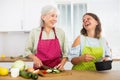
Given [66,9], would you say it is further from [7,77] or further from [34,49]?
[7,77]

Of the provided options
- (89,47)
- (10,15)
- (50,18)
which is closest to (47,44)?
(50,18)

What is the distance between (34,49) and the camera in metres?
2.02

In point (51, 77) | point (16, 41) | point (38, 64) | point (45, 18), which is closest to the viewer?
point (51, 77)

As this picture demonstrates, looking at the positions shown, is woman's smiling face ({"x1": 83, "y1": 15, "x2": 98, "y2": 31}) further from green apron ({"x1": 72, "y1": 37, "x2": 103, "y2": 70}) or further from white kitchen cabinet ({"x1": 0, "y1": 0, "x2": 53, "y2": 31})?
white kitchen cabinet ({"x1": 0, "y1": 0, "x2": 53, "y2": 31})

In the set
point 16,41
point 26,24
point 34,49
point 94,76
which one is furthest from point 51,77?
point 16,41

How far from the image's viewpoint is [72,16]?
12.0ft

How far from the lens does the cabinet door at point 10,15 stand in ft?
11.9

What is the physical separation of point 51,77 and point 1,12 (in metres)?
2.41

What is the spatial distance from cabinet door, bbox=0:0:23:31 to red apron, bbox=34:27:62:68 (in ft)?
5.50

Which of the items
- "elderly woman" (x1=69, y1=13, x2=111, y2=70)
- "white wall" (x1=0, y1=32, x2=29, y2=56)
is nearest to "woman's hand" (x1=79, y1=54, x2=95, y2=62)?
"elderly woman" (x1=69, y1=13, x2=111, y2=70)

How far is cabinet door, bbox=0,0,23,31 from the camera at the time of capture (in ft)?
11.9

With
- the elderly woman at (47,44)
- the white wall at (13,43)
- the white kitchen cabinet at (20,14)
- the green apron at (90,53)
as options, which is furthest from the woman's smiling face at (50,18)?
the white wall at (13,43)

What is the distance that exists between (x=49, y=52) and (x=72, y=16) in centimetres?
171

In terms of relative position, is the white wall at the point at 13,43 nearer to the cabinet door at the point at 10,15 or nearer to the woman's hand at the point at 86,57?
the cabinet door at the point at 10,15
